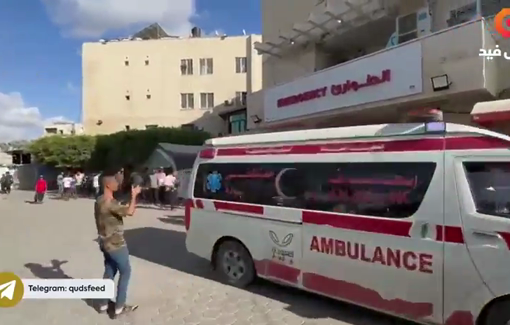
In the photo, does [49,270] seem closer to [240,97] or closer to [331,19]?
[331,19]

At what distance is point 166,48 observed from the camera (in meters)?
38.7

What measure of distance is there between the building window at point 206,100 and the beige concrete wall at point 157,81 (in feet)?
1.07

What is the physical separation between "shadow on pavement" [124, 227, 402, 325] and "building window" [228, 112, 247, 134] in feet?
60.3

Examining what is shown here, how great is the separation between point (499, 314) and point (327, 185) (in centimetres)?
218

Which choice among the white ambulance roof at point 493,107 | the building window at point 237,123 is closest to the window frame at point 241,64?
the building window at point 237,123

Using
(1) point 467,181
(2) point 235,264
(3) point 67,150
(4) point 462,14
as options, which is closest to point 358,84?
(4) point 462,14

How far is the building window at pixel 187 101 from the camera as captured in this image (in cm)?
3828

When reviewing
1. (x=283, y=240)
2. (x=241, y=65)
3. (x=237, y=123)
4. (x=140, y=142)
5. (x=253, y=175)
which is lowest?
(x=283, y=240)

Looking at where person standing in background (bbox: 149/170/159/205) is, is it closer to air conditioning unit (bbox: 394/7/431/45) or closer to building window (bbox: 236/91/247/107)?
air conditioning unit (bbox: 394/7/431/45)

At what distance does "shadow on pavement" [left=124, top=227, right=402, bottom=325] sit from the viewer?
16.8ft

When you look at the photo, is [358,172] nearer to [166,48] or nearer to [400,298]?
[400,298]

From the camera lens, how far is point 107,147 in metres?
31.9

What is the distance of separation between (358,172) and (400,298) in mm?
1404

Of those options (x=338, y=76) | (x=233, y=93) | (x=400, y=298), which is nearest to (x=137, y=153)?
(x=233, y=93)
